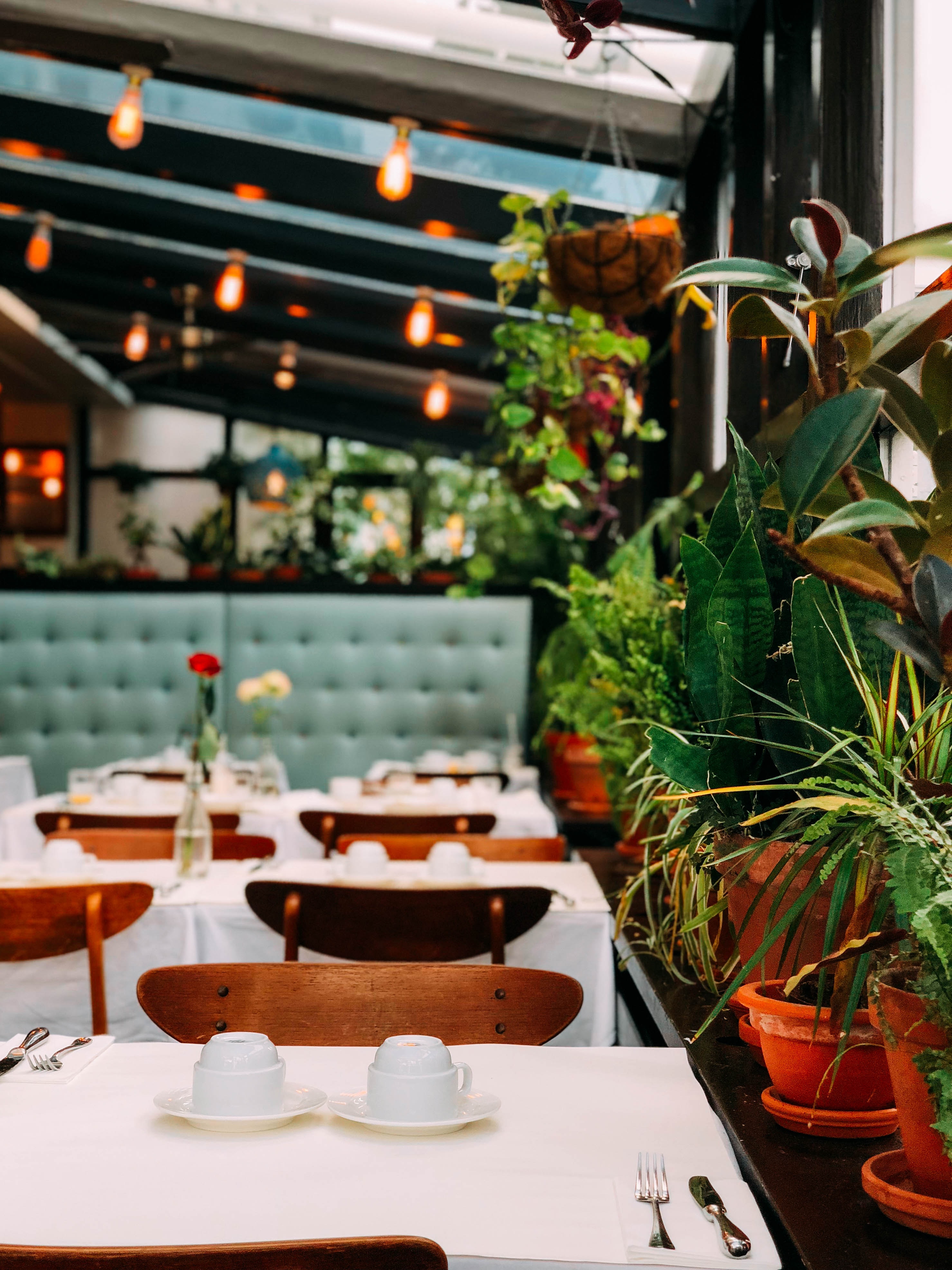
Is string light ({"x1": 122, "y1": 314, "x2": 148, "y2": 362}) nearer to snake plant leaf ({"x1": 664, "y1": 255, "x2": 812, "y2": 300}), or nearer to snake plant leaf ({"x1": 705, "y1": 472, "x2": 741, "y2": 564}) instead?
snake plant leaf ({"x1": 705, "y1": 472, "x2": 741, "y2": 564})

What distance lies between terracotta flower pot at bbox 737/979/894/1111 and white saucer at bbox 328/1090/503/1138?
0.27 metres

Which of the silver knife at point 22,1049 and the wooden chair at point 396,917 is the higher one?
the silver knife at point 22,1049

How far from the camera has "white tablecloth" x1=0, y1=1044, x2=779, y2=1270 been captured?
0.87 m

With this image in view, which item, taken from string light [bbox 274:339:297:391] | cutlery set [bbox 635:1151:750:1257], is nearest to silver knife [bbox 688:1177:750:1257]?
cutlery set [bbox 635:1151:750:1257]

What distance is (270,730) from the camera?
581 cm

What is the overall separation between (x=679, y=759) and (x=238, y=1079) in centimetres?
54

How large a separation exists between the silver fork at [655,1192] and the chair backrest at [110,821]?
242 cm

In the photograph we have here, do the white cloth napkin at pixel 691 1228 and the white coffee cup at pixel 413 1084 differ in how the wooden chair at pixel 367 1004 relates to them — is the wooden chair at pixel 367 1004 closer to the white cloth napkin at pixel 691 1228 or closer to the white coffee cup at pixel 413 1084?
the white coffee cup at pixel 413 1084

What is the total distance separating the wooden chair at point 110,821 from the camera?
330 centimetres

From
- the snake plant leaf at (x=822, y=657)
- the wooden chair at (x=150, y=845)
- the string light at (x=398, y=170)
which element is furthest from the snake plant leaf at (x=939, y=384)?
the string light at (x=398, y=170)

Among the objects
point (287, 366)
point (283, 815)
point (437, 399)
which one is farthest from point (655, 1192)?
point (287, 366)

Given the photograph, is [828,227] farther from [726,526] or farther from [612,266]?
[612,266]

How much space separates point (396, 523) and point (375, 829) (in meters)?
5.86

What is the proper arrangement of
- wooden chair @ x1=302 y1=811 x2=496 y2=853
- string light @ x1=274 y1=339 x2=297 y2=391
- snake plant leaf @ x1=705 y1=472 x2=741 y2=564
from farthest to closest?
1. string light @ x1=274 y1=339 x2=297 y2=391
2. wooden chair @ x1=302 y1=811 x2=496 y2=853
3. snake plant leaf @ x1=705 y1=472 x2=741 y2=564
